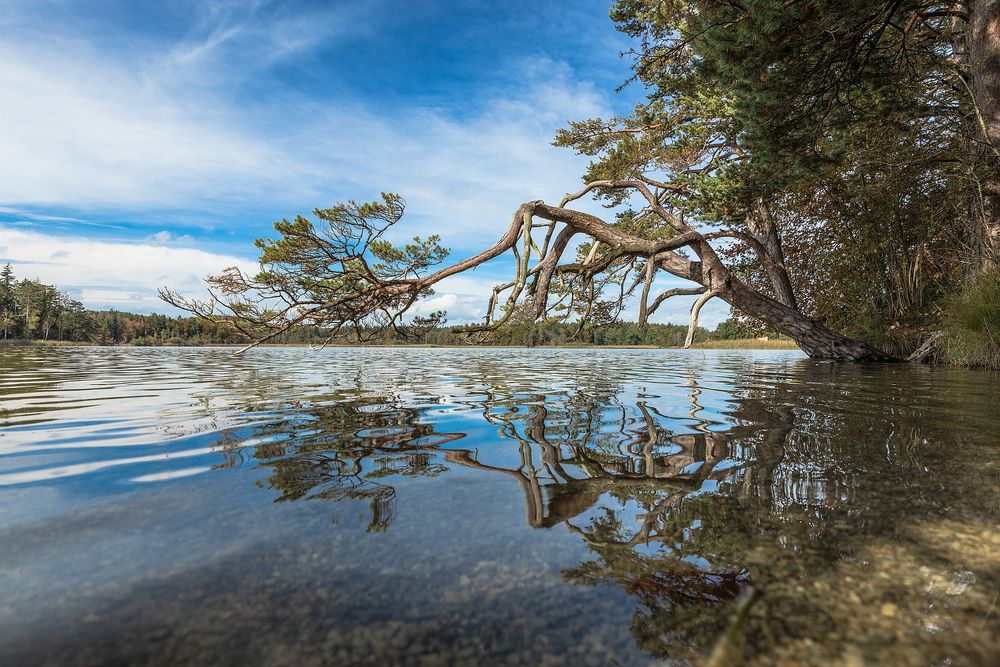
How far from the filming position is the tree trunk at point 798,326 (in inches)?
460

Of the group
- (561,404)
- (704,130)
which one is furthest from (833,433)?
(704,130)

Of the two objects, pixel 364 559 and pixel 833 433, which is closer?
pixel 364 559

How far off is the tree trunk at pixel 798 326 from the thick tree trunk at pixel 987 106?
405cm

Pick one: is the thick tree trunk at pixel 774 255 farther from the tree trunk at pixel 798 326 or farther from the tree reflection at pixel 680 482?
the tree reflection at pixel 680 482

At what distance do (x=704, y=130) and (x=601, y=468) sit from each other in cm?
1280

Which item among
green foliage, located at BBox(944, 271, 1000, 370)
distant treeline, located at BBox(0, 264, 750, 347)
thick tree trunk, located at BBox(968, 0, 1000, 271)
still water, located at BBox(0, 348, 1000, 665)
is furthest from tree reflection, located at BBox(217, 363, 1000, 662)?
distant treeline, located at BBox(0, 264, 750, 347)

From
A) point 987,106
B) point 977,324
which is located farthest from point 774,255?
point 987,106

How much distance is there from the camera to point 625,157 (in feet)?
47.9

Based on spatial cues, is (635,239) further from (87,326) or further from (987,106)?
(87,326)

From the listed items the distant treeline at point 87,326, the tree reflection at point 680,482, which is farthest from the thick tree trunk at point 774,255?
the distant treeline at point 87,326

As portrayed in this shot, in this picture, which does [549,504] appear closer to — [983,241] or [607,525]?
[607,525]

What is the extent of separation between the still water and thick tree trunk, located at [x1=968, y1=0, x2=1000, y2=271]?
9.02 metres

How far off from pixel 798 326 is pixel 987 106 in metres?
6.17

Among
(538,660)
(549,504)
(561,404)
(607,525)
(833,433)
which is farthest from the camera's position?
(561,404)
